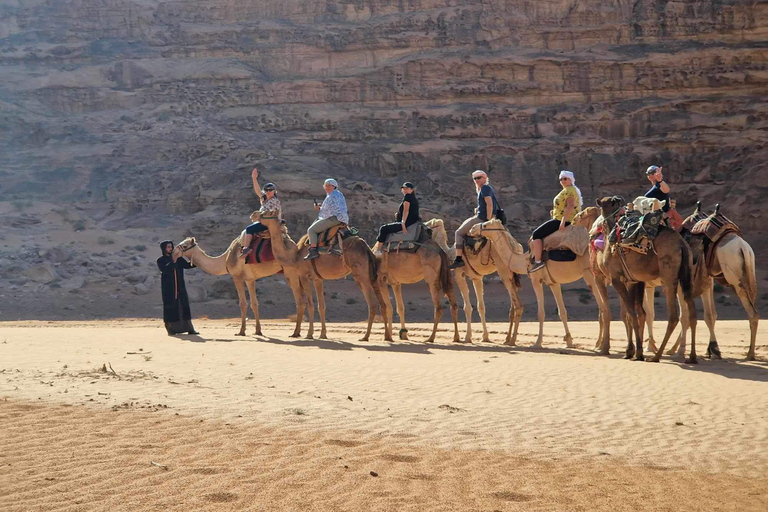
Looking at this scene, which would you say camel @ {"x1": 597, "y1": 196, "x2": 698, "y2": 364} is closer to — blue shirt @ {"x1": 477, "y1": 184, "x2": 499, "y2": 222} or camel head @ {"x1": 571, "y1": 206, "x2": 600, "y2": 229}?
camel head @ {"x1": 571, "y1": 206, "x2": 600, "y2": 229}

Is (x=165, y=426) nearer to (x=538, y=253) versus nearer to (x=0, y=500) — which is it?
(x=0, y=500)

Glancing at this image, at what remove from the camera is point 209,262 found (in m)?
22.7

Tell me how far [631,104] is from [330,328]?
38.2 meters

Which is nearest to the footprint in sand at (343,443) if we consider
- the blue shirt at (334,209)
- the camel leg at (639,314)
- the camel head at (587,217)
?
the camel leg at (639,314)

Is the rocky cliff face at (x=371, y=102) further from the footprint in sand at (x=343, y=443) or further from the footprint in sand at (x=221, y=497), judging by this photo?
the footprint in sand at (x=221, y=497)

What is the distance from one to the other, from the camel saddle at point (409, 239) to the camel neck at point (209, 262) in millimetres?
Answer: 4406

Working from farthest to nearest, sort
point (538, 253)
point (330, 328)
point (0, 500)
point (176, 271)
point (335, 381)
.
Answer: point (330, 328), point (176, 271), point (538, 253), point (335, 381), point (0, 500)

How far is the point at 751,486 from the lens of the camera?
8.25m

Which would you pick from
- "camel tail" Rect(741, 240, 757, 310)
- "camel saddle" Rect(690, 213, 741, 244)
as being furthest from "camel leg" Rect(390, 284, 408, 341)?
"camel tail" Rect(741, 240, 757, 310)

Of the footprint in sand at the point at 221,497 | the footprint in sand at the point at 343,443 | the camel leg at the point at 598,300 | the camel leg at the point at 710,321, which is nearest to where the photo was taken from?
the footprint in sand at the point at 221,497

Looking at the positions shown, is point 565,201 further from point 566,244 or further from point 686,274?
point 686,274

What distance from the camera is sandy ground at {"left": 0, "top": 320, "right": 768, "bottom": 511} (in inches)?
309

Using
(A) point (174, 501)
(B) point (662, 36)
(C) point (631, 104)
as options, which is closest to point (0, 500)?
(A) point (174, 501)

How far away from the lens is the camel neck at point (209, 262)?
22.5m
